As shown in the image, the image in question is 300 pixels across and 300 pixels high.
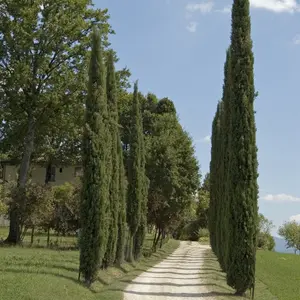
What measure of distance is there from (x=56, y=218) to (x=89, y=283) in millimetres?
17789

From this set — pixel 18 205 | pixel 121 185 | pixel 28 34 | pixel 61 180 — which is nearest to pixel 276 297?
pixel 121 185

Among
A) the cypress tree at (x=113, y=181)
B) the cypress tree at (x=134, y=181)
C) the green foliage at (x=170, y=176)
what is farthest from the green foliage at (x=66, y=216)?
the cypress tree at (x=113, y=181)

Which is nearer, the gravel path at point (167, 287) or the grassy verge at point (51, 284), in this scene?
the grassy verge at point (51, 284)

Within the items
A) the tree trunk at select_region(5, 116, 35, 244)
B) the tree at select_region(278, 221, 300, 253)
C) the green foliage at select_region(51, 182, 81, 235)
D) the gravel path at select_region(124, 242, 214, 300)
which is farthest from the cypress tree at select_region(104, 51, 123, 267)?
the tree at select_region(278, 221, 300, 253)

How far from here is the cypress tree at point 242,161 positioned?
51.1 feet

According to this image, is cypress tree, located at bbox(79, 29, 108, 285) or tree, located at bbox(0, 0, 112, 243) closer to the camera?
cypress tree, located at bbox(79, 29, 108, 285)

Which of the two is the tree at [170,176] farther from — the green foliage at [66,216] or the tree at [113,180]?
the tree at [113,180]

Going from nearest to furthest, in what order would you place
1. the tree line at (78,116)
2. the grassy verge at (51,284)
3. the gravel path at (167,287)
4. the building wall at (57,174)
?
1. the grassy verge at (51,284)
2. the gravel path at (167,287)
3. the tree line at (78,116)
4. the building wall at (57,174)

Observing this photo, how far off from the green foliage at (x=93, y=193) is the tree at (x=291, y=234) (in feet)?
258

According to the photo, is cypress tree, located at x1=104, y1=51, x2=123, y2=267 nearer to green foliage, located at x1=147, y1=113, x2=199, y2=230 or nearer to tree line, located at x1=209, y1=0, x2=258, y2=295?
tree line, located at x1=209, y1=0, x2=258, y2=295

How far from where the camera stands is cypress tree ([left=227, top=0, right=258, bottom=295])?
51.1 ft

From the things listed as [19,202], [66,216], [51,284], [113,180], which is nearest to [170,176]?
[66,216]

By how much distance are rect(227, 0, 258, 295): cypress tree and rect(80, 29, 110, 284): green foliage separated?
445 cm

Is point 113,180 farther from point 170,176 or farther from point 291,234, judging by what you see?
point 291,234
